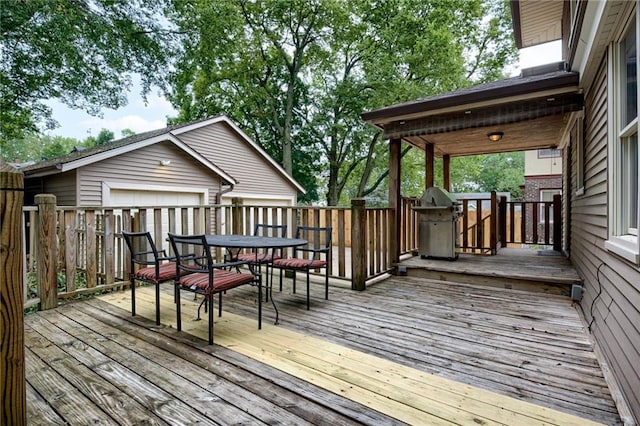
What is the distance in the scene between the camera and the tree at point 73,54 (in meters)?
8.60

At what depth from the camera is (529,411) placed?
1.77 meters

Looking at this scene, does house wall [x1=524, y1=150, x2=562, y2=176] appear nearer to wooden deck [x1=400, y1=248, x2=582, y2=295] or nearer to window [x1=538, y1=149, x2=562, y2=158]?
window [x1=538, y1=149, x2=562, y2=158]

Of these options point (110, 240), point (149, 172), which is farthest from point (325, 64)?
point (110, 240)

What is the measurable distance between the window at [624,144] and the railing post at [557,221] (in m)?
4.82

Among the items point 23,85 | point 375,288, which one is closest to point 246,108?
point 23,85

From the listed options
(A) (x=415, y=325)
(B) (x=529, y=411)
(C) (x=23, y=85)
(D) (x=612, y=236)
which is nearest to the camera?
(B) (x=529, y=411)

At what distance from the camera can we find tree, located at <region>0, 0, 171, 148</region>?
860 cm

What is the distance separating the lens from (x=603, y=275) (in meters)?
2.65

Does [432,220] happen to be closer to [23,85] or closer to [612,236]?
[612,236]

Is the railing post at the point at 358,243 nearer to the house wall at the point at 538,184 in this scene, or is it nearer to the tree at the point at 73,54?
the tree at the point at 73,54

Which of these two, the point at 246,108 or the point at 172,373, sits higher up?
the point at 246,108

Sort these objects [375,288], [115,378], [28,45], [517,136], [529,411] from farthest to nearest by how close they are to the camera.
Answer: [28,45] < [517,136] < [375,288] < [115,378] < [529,411]

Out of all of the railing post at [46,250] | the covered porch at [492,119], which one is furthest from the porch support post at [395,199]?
the railing post at [46,250]

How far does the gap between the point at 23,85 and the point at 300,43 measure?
1061 centimetres
